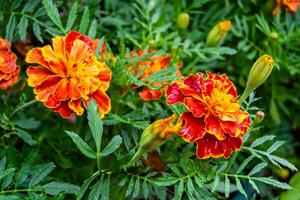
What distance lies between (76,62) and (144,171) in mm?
174

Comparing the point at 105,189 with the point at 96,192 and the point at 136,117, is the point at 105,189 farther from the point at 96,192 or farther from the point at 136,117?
the point at 136,117

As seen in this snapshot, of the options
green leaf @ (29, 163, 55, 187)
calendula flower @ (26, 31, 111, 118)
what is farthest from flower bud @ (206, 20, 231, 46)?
green leaf @ (29, 163, 55, 187)

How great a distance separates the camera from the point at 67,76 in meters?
0.78

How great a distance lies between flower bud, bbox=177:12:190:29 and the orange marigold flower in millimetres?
342

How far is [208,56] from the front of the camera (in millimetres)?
1171

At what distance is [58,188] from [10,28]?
26cm

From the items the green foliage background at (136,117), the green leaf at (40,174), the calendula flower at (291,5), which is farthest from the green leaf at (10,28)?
the calendula flower at (291,5)

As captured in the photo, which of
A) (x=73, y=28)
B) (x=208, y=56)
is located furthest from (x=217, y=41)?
(x=73, y=28)

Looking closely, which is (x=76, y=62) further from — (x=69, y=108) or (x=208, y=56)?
(x=208, y=56)

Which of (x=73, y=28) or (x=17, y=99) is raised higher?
(x=73, y=28)

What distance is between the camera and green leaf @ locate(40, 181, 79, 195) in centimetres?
77

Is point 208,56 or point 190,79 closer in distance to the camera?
point 190,79

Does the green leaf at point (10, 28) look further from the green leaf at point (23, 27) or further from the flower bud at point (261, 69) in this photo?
the flower bud at point (261, 69)

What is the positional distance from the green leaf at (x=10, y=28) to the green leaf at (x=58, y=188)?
0.23 meters
